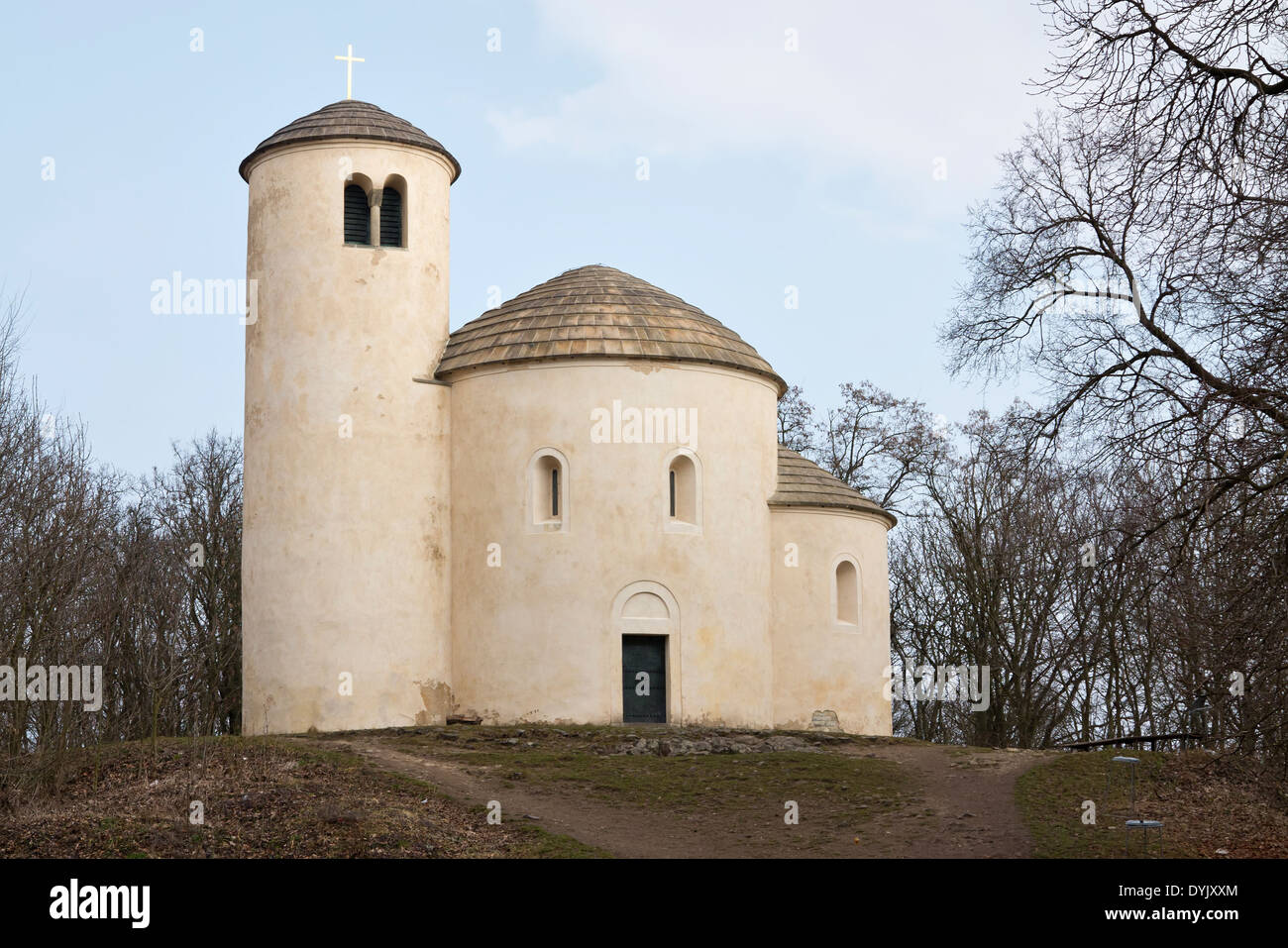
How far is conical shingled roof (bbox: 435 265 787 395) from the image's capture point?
27.2m

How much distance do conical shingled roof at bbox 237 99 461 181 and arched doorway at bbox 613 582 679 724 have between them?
972cm

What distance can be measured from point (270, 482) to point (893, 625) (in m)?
22.9

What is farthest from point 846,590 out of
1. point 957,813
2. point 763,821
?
point 763,821

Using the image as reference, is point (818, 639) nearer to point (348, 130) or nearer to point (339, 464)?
point (339, 464)

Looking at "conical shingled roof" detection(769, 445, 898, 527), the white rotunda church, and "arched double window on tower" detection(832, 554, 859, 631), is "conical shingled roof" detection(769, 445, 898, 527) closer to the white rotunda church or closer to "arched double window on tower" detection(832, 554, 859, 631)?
the white rotunda church

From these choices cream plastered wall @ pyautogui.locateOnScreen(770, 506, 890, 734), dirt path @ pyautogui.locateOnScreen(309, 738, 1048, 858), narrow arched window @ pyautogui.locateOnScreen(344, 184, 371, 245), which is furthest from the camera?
cream plastered wall @ pyautogui.locateOnScreen(770, 506, 890, 734)

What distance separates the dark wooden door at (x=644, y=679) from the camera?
26.3 metres

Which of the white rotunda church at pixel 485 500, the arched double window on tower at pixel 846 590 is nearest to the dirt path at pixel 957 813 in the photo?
the white rotunda church at pixel 485 500

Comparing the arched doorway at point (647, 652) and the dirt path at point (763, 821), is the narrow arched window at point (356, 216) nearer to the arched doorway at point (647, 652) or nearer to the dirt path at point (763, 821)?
the arched doorway at point (647, 652)

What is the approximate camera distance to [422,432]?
90.9 feet

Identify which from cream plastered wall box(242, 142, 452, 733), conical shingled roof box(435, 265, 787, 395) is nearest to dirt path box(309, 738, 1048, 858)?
cream plastered wall box(242, 142, 452, 733)

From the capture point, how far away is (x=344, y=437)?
2720 cm
